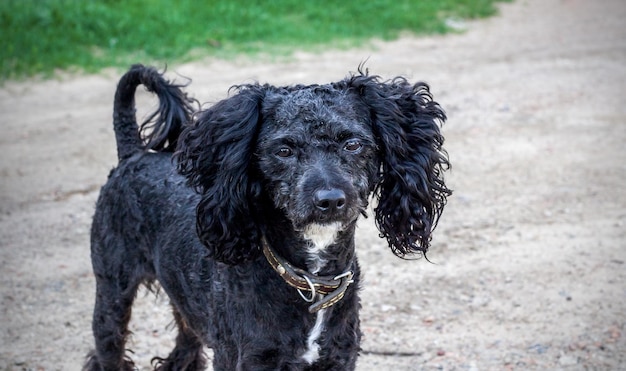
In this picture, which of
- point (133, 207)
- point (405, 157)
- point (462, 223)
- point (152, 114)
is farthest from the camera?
point (462, 223)

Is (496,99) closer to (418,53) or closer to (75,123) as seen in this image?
(418,53)

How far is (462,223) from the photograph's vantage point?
6.66 m

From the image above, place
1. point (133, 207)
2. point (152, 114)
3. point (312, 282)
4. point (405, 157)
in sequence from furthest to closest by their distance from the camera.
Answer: point (152, 114) → point (133, 207) → point (405, 157) → point (312, 282)

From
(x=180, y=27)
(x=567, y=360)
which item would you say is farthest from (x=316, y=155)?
(x=180, y=27)

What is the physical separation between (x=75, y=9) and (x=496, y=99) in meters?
6.49

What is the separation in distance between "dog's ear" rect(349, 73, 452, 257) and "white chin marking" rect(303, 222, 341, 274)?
36 cm

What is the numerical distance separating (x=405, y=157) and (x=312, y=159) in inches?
18.8

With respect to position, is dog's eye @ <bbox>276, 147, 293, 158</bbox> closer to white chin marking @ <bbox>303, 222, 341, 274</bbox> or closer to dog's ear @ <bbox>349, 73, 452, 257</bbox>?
white chin marking @ <bbox>303, 222, 341, 274</bbox>

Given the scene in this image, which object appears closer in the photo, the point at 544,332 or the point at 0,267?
the point at 544,332

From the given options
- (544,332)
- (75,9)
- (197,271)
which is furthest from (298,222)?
(75,9)

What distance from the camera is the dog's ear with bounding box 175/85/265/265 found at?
3373 mm

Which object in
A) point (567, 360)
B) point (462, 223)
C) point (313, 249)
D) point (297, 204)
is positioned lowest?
point (462, 223)

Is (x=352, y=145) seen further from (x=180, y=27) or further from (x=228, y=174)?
(x=180, y=27)

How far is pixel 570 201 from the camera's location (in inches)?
275
